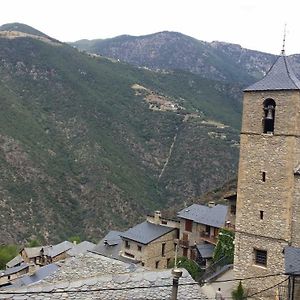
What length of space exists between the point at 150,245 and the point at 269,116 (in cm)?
1745

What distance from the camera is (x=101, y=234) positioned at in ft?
209

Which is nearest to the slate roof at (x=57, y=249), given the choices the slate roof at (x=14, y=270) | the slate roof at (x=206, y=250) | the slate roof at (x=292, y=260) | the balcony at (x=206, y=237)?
the slate roof at (x=14, y=270)

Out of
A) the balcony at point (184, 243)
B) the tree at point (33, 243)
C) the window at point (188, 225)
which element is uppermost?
the window at point (188, 225)

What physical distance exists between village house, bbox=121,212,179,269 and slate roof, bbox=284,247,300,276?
1686 centimetres

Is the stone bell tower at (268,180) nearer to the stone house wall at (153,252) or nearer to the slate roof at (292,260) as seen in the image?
the slate roof at (292,260)

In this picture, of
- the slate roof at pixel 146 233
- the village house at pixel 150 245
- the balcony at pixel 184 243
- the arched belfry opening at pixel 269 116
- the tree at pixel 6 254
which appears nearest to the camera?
the arched belfry opening at pixel 269 116

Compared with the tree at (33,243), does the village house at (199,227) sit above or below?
above

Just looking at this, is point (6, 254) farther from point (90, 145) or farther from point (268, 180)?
point (90, 145)

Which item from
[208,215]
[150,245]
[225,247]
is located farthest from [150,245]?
[225,247]

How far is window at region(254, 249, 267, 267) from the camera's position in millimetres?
19750

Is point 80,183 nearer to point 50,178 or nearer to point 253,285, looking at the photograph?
point 50,178

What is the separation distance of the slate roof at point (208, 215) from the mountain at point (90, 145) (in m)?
27.8

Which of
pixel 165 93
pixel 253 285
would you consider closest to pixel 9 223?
pixel 253 285

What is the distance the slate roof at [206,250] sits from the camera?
31.9 metres
